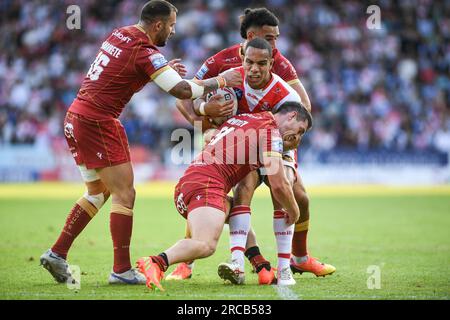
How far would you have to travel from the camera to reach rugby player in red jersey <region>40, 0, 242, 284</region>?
285 inches

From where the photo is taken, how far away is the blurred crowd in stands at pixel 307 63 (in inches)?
906

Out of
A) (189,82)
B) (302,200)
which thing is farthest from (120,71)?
(302,200)

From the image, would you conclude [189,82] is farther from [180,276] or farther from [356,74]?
[356,74]

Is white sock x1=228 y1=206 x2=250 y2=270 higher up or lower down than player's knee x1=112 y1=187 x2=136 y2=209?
lower down

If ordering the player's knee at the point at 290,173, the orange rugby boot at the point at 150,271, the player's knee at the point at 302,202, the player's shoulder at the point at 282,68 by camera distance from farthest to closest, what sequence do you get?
the player's shoulder at the point at 282,68 < the player's knee at the point at 302,202 < the player's knee at the point at 290,173 < the orange rugby boot at the point at 150,271

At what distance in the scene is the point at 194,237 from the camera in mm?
6754

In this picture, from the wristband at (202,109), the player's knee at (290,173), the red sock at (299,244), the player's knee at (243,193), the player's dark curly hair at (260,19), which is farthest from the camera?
the player's dark curly hair at (260,19)

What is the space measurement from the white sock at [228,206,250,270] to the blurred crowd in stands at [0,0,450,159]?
14.6 m

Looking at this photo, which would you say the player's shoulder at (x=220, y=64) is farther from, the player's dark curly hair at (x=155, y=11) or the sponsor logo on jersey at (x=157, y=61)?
the sponsor logo on jersey at (x=157, y=61)

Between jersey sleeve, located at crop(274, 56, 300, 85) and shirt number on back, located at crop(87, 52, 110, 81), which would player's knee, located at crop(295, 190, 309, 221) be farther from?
shirt number on back, located at crop(87, 52, 110, 81)

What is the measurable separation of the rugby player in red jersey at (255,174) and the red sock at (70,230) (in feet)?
3.44

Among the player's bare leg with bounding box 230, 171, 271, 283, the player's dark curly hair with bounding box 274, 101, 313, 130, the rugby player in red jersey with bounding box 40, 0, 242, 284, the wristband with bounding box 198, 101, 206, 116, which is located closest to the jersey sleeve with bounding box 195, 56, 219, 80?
the wristband with bounding box 198, 101, 206, 116

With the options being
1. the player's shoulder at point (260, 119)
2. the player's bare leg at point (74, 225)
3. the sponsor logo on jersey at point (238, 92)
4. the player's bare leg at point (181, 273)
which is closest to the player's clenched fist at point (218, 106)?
the sponsor logo on jersey at point (238, 92)

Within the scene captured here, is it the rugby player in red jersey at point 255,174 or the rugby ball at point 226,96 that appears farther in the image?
the rugby ball at point 226,96
